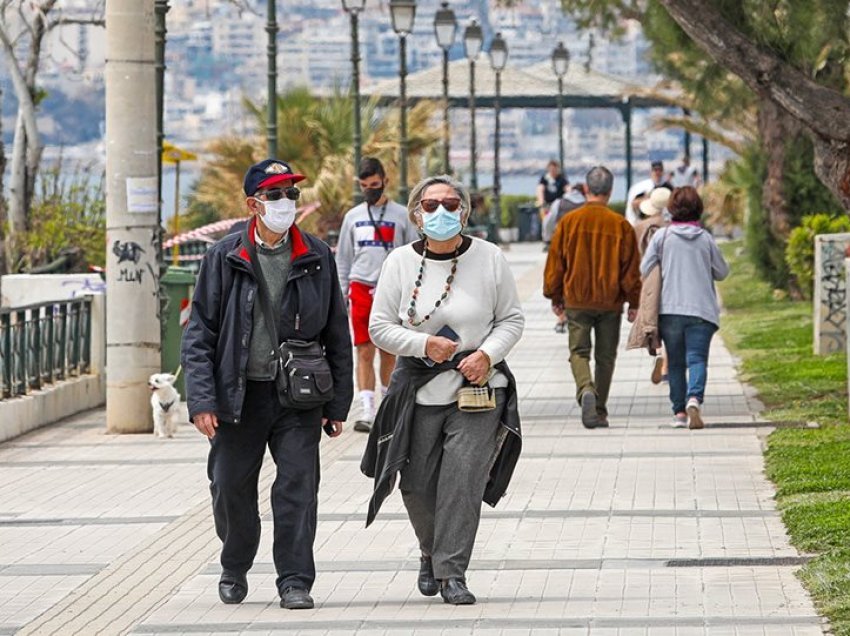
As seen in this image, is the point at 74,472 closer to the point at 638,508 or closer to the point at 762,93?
the point at 638,508

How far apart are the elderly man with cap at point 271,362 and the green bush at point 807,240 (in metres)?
17.1

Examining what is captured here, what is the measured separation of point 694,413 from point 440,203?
667 centimetres

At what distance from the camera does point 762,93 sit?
15.2m

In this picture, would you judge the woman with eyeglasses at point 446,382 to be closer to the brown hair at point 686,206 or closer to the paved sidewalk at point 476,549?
the paved sidewalk at point 476,549

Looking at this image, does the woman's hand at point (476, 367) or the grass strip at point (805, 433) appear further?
the grass strip at point (805, 433)

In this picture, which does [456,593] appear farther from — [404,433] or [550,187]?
[550,187]

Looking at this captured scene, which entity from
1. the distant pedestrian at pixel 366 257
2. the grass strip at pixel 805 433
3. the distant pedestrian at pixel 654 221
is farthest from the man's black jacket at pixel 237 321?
the distant pedestrian at pixel 654 221

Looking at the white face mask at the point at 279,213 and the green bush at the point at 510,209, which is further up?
the green bush at the point at 510,209

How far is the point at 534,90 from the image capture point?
57469 millimetres

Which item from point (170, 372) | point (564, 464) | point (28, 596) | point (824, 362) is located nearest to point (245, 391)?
point (28, 596)

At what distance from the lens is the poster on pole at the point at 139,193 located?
15250 millimetres

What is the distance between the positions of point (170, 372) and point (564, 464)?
5.21 meters

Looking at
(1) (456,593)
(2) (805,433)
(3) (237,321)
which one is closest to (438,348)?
(3) (237,321)

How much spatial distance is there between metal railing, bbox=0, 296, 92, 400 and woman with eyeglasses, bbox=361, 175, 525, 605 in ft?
24.3
